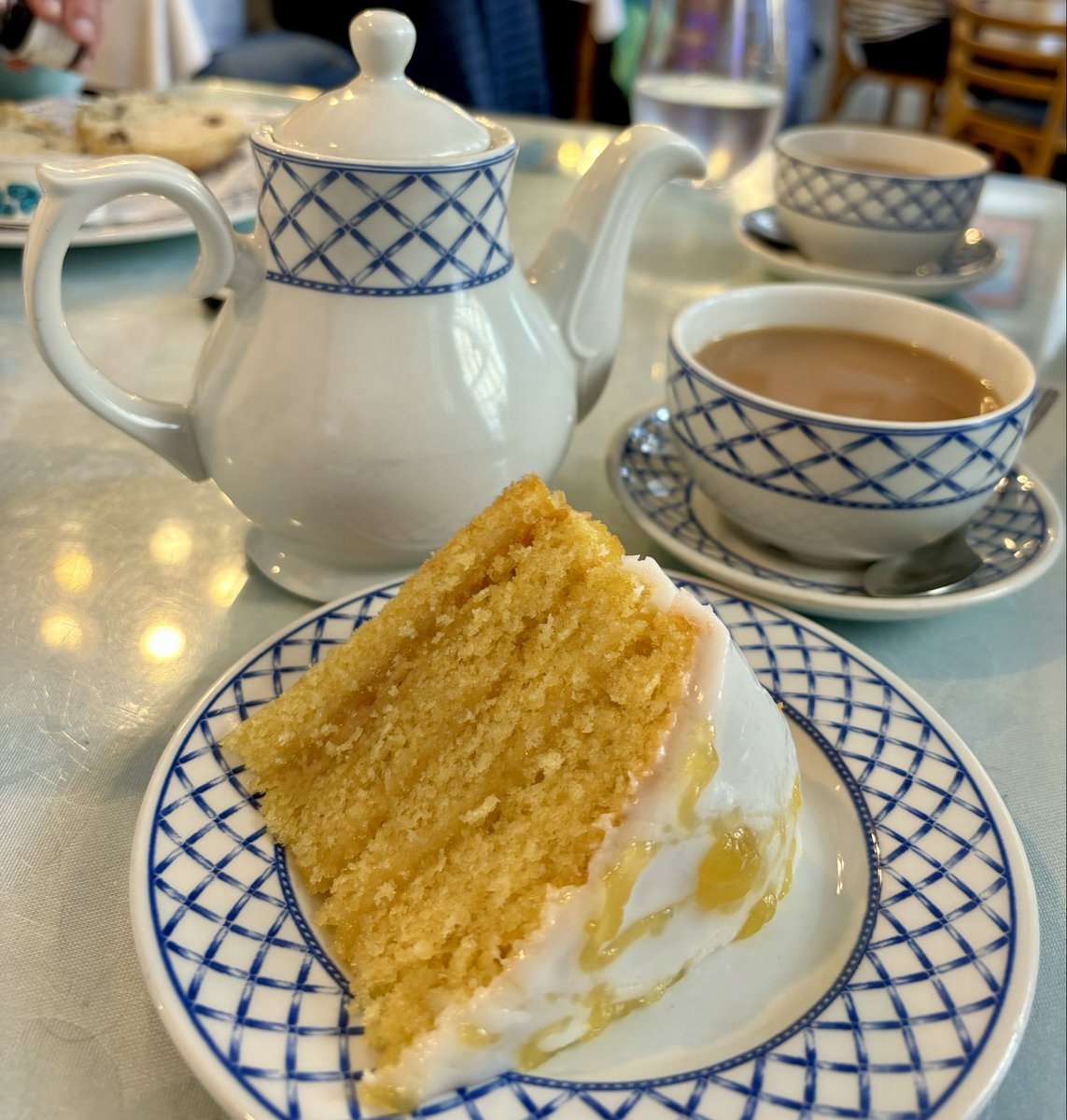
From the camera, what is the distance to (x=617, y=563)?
70 cm

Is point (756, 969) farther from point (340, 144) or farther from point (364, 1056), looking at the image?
point (340, 144)

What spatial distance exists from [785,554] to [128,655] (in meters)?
0.63

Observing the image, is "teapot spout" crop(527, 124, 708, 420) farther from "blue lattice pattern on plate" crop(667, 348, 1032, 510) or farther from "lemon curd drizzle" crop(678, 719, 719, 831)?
"lemon curd drizzle" crop(678, 719, 719, 831)

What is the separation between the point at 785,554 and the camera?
100cm

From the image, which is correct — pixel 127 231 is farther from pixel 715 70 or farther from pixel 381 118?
pixel 715 70

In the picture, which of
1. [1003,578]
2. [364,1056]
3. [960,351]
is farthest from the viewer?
[960,351]

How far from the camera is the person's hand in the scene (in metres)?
1.78

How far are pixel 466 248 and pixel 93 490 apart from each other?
541mm

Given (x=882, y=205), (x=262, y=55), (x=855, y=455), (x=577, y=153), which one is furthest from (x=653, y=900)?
(x=262, y=55)

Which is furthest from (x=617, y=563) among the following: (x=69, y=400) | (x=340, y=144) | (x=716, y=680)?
(x=69, y=400)

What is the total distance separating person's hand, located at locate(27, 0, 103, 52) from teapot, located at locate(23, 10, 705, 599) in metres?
1.30

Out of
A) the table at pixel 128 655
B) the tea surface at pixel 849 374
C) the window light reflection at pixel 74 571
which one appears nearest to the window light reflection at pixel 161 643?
the table at pixel 128 655

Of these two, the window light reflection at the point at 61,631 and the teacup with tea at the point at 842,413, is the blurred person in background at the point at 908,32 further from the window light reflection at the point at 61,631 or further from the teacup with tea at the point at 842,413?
the window light reflection at the point at 61,631

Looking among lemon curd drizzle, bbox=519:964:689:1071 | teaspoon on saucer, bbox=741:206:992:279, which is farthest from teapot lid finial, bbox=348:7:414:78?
teaspoon on saucer, bbox=741:206:992:279
